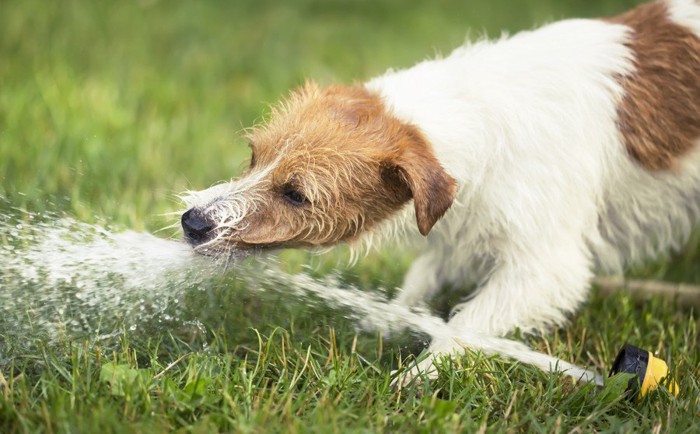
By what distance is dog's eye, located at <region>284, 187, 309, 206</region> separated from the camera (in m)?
3.05

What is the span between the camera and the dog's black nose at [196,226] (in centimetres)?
292

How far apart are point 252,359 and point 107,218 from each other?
1.19m

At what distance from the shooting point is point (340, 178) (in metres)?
3.02

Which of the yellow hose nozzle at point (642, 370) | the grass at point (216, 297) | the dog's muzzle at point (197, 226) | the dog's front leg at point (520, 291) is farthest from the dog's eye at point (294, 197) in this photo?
the yellow hose nozzle at point (642, 370)

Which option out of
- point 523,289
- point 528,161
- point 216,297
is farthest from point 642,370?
point 216,297

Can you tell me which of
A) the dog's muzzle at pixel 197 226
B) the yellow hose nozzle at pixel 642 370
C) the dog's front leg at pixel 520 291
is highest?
the dog's muzzle at pixel 197 226

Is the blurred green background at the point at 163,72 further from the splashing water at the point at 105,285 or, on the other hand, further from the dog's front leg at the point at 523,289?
the dog's front leg at the point at 523,289

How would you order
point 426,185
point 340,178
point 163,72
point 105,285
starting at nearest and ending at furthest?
point 426,185 → point 340,178 → point 105,285 → point 163,72

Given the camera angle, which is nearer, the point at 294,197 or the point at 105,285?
the point at 294,197

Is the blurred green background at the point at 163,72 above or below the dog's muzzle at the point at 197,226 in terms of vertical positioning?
above

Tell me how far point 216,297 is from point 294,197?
0.62 m

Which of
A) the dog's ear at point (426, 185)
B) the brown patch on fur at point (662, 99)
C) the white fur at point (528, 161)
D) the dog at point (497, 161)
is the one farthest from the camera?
the brown patch on fur at point (662, 99)

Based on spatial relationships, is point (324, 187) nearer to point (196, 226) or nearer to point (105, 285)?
point (196, 226)

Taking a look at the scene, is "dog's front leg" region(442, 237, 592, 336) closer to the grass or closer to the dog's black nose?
the grass
